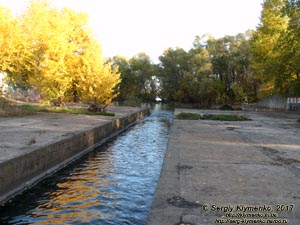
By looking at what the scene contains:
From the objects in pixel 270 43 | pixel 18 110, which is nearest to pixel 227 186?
pixel 18 110

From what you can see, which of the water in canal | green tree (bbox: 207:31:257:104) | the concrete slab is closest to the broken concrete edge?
the water in canal

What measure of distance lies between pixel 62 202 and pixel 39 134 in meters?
6.49

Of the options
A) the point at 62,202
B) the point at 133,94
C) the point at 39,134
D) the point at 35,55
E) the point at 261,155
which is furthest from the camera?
the point at 133,94

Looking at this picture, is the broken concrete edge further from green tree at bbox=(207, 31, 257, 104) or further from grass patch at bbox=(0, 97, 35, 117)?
green tree at bbox=(207, 31, 257, 104)

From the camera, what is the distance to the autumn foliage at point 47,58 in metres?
24.2

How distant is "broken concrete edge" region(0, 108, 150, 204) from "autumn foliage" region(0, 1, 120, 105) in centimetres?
986

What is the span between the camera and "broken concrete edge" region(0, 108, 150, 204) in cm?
877

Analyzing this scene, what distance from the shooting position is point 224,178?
328 inches

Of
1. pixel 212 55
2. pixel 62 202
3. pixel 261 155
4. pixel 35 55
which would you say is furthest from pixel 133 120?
pixel 212 55

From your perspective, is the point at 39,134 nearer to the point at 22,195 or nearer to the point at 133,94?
the point at 22,195

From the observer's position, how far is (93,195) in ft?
29.8

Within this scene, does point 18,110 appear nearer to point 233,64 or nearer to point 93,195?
point 93,195

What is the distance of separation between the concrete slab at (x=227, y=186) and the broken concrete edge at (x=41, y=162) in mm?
3799

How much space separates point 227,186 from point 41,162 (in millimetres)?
6052
